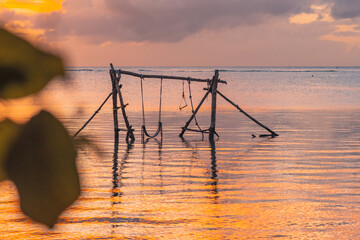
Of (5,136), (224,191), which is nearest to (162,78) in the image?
(224,191)

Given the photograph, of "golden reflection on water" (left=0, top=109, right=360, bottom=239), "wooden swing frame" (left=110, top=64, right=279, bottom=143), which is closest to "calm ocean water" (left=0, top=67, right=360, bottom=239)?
"golden reflection on water" (left=0, top=109, right=360, bottom=239)

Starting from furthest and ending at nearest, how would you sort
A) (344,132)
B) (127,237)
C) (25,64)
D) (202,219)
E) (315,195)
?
(344,132), (315,195), (202,219), (127,237), (25,64)

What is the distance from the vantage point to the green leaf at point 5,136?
0.70 metres

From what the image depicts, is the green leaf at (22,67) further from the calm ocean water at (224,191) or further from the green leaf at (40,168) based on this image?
the calm ocean water at (224,191)

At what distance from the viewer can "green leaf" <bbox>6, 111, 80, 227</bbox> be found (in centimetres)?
69

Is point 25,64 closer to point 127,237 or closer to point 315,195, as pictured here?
point 127,237

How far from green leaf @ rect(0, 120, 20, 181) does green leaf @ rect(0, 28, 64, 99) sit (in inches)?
1.4

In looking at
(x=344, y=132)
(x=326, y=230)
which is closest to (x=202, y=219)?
(x=326, y=230)

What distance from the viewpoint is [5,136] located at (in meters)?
0.71

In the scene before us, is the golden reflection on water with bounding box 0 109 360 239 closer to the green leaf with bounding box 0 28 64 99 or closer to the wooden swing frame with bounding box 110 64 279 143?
the wooden swing frame with bounding box 110 64 279 143

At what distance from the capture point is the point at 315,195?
11.4 meters

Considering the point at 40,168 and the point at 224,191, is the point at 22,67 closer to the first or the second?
the point at 40,168

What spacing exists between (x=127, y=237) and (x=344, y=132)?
15029mm

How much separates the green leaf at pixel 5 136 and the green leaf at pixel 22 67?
4cm
